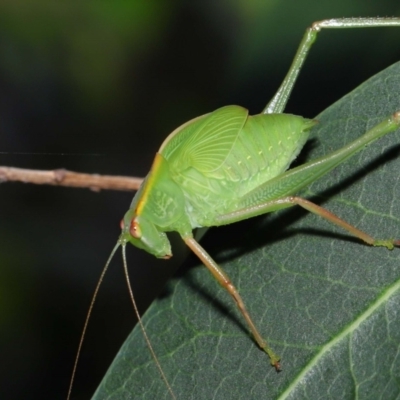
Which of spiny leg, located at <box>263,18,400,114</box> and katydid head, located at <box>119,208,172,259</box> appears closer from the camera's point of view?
katydid head, located at <box>119,208,172,259</box>

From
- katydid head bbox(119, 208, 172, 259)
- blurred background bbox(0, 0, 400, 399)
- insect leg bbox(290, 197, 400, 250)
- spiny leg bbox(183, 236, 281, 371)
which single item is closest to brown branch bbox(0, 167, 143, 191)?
katydid head bbox(119, 208, 172, 259)

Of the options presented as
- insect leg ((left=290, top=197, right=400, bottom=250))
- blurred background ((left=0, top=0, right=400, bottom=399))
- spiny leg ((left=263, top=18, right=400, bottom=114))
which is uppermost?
spiny leg ((left=263, top=18, right=400, bottom=114))

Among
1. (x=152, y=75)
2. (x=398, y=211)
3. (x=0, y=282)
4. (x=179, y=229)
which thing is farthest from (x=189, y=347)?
(x=152, y=75)

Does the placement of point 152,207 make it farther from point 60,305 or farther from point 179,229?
point 60,305

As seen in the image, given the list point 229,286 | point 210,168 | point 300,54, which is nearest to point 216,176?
point 210,168

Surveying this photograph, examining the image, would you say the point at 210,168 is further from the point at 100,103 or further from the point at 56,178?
the point at 100,103

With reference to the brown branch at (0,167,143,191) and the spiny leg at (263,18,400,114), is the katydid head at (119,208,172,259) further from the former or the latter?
the spiny leg at (263,18,400,114)

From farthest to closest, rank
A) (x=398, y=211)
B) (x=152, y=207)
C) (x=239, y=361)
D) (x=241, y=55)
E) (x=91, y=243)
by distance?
1. (x=91, y=243)
2. (x=241, y=55)
3. (x=152, y=207)
4. (x=239, y=361)
5. (x=398, y=211)
